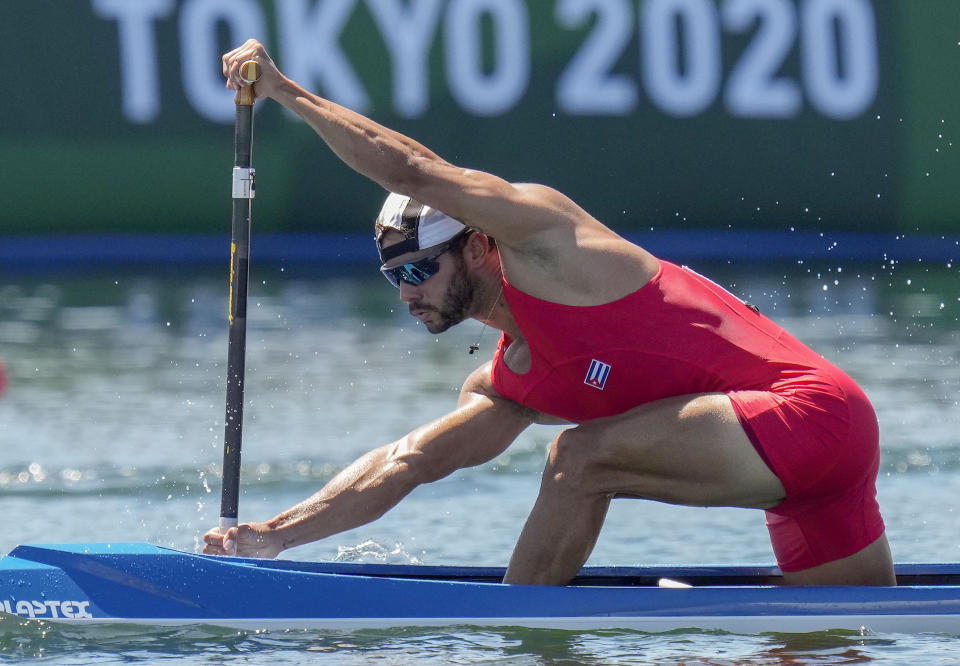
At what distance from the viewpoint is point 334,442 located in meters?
8.95

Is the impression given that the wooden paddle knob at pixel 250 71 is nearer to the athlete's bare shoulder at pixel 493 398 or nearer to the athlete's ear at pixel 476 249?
the athlete's ear at pixel 476 249

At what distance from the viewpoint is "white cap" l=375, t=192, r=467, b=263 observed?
512 cm

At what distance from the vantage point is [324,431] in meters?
9.19

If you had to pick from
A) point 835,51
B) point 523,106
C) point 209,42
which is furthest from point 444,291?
point 835,51

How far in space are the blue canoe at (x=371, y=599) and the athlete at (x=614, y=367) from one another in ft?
0.42

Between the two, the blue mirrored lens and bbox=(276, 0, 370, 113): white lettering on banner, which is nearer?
the blue mirrored lens

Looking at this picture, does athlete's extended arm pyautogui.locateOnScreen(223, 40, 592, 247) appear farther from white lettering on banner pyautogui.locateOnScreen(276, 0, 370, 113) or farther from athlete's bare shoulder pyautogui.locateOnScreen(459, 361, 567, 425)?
white lettering on banner pyautogui.locateOnScreen(276, 0, 370, 113)

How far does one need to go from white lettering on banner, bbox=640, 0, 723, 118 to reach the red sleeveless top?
1183 cm

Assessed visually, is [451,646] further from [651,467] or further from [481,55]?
[481,55]

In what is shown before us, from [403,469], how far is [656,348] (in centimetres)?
104

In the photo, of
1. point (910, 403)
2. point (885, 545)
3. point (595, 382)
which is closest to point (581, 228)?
point (595, 382)

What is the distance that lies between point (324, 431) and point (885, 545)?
172 inches

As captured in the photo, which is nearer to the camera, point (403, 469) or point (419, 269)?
point (419, 269)

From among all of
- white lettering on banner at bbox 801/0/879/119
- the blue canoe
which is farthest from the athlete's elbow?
white lettering on banner at bbox 801/0/879/119
